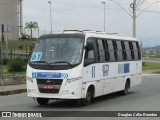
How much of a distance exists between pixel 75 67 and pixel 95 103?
235cm

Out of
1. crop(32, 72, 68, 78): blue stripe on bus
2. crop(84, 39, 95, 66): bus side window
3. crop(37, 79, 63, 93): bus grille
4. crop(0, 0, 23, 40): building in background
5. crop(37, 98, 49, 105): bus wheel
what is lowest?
crop(37, 98, 49, 105): bus wheel

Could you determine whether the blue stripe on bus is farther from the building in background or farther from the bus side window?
the building in background

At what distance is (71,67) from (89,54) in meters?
1.34

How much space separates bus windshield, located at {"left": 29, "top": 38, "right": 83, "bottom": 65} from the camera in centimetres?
1602

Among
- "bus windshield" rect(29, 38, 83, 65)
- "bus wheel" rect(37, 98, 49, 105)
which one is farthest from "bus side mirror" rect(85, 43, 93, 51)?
"bus wheel" rect(37, 98, 49, 105)

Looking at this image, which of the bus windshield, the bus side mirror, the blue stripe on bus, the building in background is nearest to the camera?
the blue stripe on bus

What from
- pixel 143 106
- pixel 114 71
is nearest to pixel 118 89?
pixel 114 71

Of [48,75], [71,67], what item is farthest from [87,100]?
[48,75]

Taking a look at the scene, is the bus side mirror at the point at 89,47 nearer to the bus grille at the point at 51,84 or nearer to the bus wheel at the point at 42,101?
the bus grille at the point at 51,84

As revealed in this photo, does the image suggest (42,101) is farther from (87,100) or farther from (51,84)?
(87,100)

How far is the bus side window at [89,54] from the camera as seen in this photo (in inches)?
648

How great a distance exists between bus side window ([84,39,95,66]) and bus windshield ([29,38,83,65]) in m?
0.31

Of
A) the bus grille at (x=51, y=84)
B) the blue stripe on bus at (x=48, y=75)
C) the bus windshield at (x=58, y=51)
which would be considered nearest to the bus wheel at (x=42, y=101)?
the bus grille at (x=51, y=84)

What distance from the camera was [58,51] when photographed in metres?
16.3
